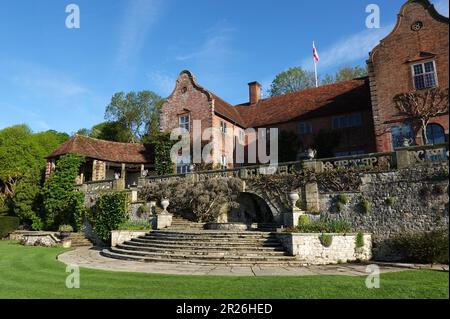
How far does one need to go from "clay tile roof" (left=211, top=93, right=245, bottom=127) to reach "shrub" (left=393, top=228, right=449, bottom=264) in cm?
1780

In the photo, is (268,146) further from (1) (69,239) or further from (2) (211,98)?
(1) (69,239)

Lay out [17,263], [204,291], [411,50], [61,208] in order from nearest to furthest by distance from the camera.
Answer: [204,291] < [17,263] < [411,50] < [61,208]

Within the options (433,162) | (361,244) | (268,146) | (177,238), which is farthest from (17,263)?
(268,146)

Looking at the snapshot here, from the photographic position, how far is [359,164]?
53.7ft

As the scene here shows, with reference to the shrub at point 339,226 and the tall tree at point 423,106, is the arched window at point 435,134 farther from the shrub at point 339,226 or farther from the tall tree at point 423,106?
the shrub at point 339,226

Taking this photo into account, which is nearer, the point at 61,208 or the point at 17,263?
the point at 17,263

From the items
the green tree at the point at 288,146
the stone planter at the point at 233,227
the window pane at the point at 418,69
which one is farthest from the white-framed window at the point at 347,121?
the stone planter at the point at 233,227

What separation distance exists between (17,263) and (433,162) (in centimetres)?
1848

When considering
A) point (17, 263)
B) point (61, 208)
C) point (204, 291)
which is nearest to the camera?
point (204, 291)

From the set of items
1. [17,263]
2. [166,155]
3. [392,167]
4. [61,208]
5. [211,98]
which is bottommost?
→ [17,263]

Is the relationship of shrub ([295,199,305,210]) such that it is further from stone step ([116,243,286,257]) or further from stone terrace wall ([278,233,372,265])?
stone step ([116,243,286,257])

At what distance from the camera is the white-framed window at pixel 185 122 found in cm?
2860

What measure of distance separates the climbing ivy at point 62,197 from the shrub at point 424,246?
21267mm

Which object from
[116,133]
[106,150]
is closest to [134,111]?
[116,133]
